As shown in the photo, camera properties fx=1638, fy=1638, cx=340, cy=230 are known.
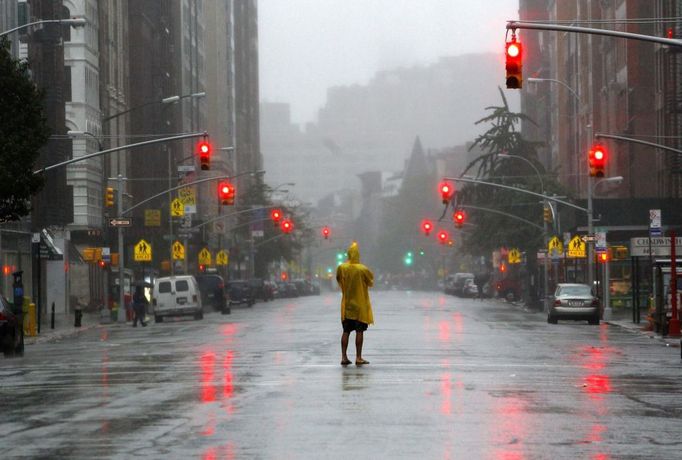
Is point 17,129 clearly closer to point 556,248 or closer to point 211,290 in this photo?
point 556,248

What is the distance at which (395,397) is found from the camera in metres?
18.5

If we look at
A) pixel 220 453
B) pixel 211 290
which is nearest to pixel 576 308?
pixel 211 290

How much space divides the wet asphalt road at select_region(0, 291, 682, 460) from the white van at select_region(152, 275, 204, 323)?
30595 millimetres

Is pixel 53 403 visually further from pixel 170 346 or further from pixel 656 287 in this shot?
pixel 656 287

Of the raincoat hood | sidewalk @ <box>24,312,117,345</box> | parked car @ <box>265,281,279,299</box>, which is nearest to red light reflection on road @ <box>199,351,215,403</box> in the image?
the raincoat hood

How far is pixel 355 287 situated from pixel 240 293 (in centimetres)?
6862

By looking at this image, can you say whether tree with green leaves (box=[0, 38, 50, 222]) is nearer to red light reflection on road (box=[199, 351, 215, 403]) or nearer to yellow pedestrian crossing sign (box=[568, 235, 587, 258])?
red light reflection on road (box=[199, 351, 215, 403])

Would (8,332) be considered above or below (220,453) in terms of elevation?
above

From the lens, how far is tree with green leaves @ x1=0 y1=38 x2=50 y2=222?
39.1 m

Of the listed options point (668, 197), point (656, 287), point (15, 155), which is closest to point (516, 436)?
point (15, 155)

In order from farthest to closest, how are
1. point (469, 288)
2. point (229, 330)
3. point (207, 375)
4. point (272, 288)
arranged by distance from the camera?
point (272, 288) < point (469, 288) < point (229, 330) < point (207, 375)

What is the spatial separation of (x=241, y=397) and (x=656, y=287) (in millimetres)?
26967

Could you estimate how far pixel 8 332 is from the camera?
33.2 m

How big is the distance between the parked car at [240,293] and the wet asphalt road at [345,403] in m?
59.1
